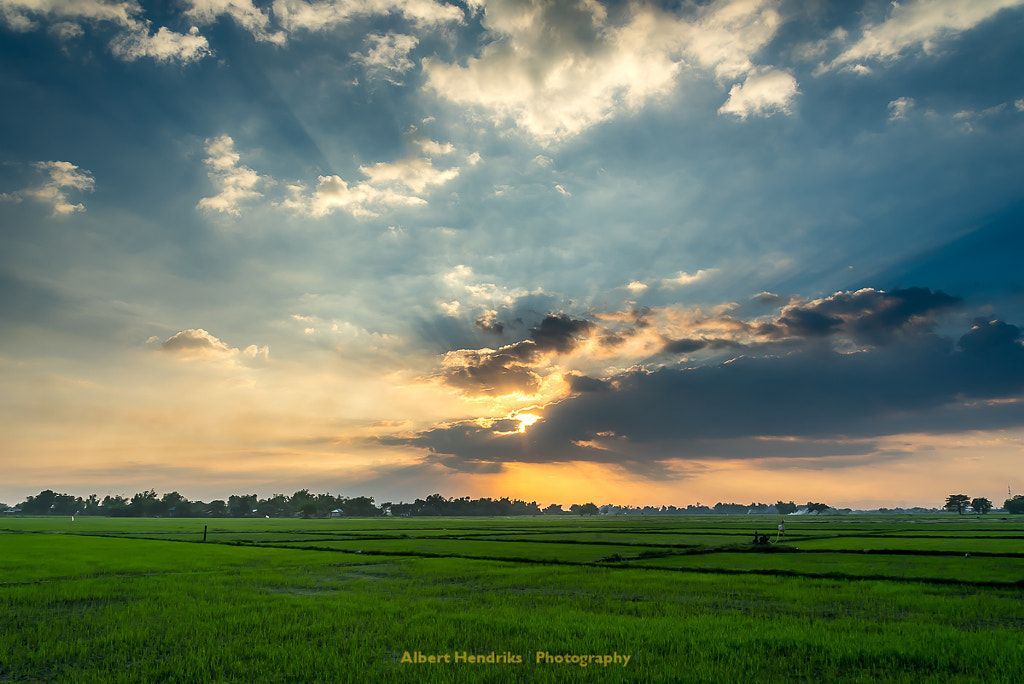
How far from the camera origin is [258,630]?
44.5 feet

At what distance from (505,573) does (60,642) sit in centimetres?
1725

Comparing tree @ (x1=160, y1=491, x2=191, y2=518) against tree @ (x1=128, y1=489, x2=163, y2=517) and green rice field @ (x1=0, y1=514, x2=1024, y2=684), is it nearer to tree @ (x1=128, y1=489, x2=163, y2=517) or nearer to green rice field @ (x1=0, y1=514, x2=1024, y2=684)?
tree @ (x1=128, y1=489, x2=163, y2=517)

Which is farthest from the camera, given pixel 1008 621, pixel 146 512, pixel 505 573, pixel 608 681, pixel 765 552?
pixel 146 512

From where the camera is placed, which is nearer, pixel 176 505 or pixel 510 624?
pixel 510 624

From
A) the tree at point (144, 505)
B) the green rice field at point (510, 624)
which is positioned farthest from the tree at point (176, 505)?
the green rice field at point (510, 624)

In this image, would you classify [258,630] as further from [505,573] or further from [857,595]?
[857,595]

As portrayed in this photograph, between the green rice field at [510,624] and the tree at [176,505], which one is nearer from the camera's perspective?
the green rice field at [510,624]

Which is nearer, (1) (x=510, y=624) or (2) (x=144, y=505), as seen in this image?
(1) (x=510, y=624)

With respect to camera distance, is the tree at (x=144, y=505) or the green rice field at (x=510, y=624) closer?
the green rice field at (x=510, y=624)

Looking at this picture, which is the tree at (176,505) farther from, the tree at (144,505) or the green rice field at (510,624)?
the green rice field at (510,624)

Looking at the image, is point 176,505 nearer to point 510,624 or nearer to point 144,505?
point 144,505

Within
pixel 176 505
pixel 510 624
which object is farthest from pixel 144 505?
pixel 510 624

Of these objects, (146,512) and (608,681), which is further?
(146,512)

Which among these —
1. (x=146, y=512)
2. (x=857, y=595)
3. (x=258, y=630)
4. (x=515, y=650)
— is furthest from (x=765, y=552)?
(x=146, y=512)
